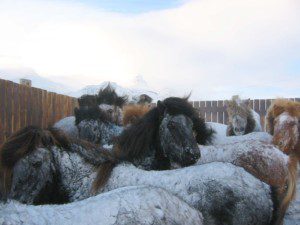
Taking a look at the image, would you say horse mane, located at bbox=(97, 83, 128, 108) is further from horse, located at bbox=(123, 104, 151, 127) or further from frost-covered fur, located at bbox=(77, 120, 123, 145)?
frost-covered fur, located at bbox=(77, 120, 123, 145)

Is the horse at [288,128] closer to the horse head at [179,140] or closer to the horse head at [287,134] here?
the horse head at [287,134]

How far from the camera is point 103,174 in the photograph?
11.5 feet

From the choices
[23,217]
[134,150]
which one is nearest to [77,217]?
[23,217]

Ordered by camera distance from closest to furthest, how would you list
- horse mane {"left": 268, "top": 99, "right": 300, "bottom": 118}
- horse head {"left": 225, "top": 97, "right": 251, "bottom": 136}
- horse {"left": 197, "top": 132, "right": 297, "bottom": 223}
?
horse {"left": 197, "top": 132, "right": 297, "bottom": 223} < horse mane {"left": 268, "top": 99, "right": 300, "bottom": 118} < horse head {"left": 225, "top": 97, "right": 251, "bottom": 136}

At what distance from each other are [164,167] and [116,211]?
197cm

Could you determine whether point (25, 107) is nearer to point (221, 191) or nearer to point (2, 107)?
point (2, 107)

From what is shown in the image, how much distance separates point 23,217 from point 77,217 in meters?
0.24

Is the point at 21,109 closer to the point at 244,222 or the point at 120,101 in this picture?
the point at 120,101

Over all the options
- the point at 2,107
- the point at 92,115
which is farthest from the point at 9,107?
the point at 92,115

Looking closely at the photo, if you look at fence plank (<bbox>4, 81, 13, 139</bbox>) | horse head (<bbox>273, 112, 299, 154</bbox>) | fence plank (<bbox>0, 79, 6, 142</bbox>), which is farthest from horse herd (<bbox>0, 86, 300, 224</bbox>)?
fence plank (<bbox>4, 81, 13, 139</bbox>)

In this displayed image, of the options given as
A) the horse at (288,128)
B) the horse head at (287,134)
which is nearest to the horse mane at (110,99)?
the horse at (288,128)

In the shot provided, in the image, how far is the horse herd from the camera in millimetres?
2988

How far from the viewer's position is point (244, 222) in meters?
2.94

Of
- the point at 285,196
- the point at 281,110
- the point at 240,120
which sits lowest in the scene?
the point at 285,196
